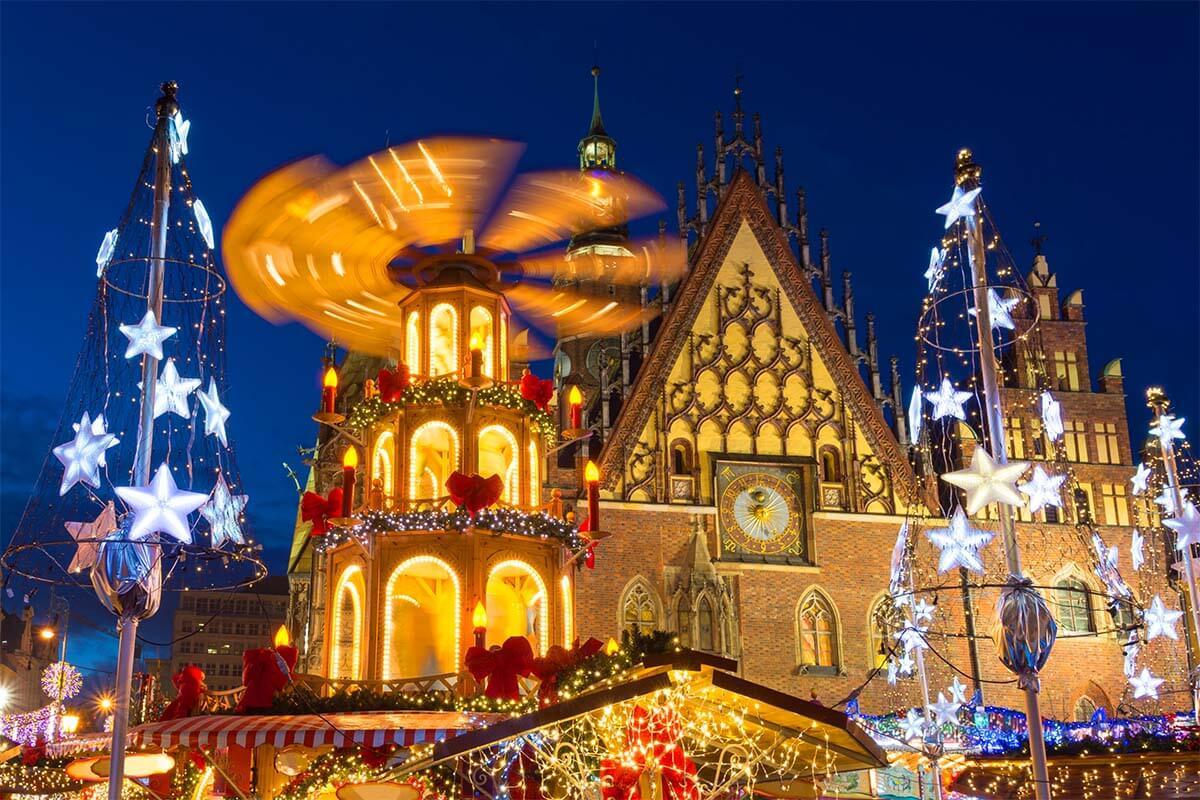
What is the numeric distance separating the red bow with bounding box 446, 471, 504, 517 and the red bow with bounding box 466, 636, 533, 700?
2.86m

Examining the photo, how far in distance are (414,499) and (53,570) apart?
7256mm

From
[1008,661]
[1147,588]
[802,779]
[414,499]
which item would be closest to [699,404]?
[1147,588]

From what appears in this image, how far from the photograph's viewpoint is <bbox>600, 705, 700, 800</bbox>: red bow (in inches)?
495

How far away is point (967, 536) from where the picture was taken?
578 inches

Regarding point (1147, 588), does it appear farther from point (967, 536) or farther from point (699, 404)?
point (967, 536)

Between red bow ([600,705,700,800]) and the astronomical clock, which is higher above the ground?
the astronomical clock

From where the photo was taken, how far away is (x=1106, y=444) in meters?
35.9

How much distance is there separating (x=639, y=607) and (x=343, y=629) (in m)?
11.8

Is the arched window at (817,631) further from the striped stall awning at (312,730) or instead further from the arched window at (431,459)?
the striped stall awning at (312,730)

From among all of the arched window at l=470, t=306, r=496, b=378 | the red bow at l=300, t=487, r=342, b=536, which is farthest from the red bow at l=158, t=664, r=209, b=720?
the arched window at l=470, t=306, r=496, b=378

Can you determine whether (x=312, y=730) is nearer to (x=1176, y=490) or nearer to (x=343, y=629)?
(x=343, y=629)

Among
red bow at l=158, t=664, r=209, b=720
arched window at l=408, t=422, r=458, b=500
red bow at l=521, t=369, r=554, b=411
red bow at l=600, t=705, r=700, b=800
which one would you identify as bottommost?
red bow at l=600, t=705, r=700, b=800

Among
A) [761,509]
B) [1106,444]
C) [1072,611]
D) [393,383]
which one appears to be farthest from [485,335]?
[1106,444]

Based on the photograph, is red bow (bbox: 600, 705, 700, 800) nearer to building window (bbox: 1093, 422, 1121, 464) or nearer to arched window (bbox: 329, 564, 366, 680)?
arched window (bbox: 329, 564, 366, 680)
